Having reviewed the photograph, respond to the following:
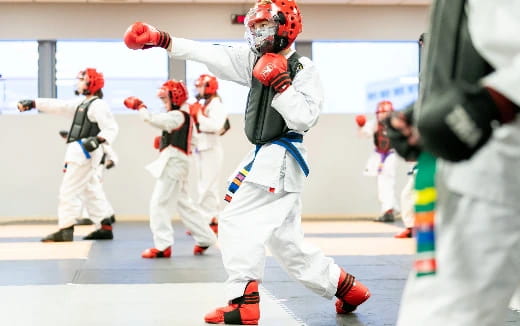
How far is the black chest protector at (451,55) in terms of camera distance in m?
1.58

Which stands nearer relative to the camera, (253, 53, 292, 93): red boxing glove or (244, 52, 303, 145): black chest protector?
(253, 53, 292, 93): red boxing glove

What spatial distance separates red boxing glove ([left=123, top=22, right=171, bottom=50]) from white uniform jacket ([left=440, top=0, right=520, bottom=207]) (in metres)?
2.31

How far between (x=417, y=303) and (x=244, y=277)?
201cm

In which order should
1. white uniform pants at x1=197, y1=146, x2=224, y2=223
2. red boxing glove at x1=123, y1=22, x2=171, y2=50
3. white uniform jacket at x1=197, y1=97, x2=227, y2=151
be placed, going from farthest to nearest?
white uniform pants at x1=197, y1=146, x2=224, y2=223
white uniform jacket at x1=197, y1=97, x2=227, y2=151
red boxing glove at x1=123, y1=22, x2=171, y2=50

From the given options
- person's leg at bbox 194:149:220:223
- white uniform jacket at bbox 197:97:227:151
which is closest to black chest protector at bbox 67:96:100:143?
white uniform jacket at bbox 197:97:227:151

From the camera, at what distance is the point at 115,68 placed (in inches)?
473

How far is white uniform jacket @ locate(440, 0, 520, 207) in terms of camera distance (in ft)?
4.71

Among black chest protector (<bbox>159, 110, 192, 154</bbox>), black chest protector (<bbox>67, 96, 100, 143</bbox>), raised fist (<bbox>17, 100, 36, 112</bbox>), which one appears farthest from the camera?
black chest protector (<bbox>67, 96, 100, 143</bbox>)

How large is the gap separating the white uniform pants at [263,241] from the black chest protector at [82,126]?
4493 mm

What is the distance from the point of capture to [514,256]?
1.49 m

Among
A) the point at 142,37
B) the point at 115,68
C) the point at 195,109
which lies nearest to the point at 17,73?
the point at 115,68

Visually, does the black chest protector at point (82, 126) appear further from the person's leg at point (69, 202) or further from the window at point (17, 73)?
the window at point (17, 73)

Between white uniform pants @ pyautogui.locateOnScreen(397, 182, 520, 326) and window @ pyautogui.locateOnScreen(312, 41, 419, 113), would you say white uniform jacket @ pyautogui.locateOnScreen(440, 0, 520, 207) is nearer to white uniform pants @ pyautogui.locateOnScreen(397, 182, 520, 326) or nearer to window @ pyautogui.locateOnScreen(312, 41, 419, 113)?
white uniform pants @ pyautogui.locateOnScreen(397, 182, 520, 326)

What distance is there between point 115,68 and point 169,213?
596 centimetres
